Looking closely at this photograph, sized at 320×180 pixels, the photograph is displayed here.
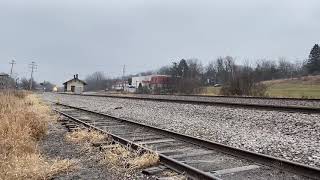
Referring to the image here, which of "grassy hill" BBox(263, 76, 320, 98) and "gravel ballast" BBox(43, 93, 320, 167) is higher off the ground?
"grassy hill" BBox(263, 76, 320, 98)

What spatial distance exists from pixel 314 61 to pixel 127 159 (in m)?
104

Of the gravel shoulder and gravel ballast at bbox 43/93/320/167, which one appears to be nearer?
the gravel shoulder

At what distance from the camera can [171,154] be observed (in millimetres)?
9055

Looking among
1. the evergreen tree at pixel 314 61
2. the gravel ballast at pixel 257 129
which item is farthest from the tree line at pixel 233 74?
the gravel ballast at pixel 257 129

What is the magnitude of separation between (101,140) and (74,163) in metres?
3.07

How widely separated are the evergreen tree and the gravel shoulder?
9775cm

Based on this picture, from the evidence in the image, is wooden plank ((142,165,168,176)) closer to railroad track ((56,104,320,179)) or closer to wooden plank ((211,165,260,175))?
railroad track ((56,104,320,179))

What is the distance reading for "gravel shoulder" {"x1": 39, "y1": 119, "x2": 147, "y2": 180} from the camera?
7353 millimetres

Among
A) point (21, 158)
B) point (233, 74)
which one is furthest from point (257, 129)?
point (233, 74)

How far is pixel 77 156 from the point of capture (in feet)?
30.5

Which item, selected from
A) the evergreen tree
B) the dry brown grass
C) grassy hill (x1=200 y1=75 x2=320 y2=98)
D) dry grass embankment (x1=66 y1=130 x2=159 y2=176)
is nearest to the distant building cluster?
grassy hill (x1=200 y1=75 x2=320 y2=98)

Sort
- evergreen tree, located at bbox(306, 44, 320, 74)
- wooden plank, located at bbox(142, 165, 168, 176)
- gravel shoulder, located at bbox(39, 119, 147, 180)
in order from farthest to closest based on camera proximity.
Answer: evergreen tree, located at bbox(306, 44, 320, 74)
gravel shoulder, located at bbox(39, 119, 147, 180)
wooden plank, located at bbox(142, 165, 168, 176)

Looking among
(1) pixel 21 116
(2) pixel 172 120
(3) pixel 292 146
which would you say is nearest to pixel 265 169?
(3) pixel 292 146

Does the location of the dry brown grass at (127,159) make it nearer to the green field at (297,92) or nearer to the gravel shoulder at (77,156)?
the gravel shoulder at (77,156)
